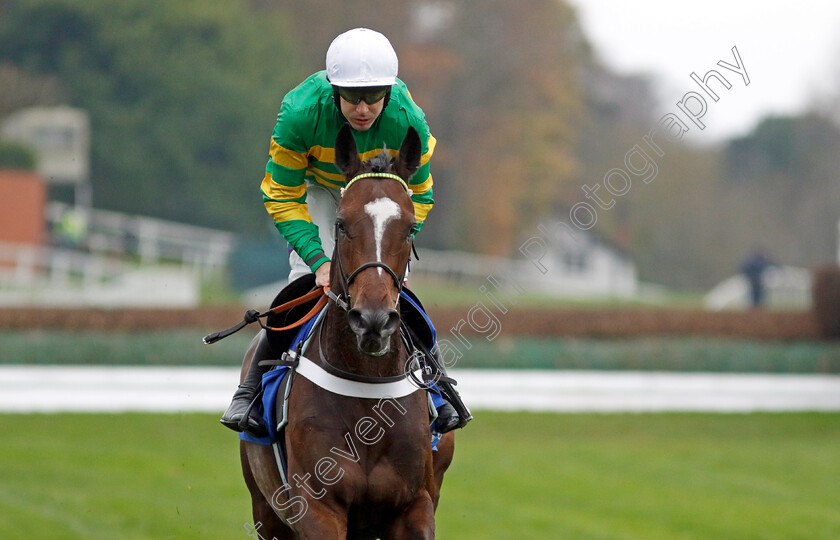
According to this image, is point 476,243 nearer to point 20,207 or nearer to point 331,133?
point 20,207

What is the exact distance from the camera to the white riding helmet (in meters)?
4.66

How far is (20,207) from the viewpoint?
103 ft

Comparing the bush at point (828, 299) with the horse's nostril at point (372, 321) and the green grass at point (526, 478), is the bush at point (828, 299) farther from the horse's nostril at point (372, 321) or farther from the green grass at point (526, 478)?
the horse's nostril at point (372, 321)

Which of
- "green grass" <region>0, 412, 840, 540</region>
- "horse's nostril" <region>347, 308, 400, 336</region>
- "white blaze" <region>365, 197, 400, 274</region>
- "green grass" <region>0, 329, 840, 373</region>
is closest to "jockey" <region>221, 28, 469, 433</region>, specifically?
"white blaze" <region>365, 197, 400, 274</region>

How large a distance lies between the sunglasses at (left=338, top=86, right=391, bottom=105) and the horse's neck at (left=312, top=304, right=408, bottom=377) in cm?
85

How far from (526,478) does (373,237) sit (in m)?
7.47

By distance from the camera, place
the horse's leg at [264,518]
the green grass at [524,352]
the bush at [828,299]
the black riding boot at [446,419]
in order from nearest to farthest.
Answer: the black riding boot at [446,419]
the horse's leg at [264,518]
the green grass at [524,352]
the bush at [828,299]

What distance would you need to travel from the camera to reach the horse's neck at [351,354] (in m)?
4.53

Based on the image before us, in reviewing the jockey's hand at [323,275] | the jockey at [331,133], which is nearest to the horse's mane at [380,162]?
the jockey at [331,133]

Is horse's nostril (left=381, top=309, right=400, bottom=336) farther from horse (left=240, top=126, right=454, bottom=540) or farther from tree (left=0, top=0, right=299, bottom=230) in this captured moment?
tree (left=0, top=0, right=299, bottom=230)

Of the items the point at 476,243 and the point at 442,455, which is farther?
the point at 476,243

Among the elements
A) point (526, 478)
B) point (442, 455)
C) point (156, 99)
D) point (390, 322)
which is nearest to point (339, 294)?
point (390, 322)

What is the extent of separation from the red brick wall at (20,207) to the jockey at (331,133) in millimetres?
27940

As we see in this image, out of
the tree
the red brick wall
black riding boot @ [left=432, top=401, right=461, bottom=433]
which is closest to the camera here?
black riding boot @ [left=432, top=401, right=461, bottom=433]
